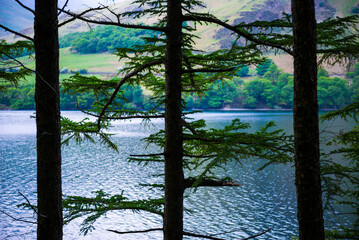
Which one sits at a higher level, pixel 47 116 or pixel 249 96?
pixel 249 96

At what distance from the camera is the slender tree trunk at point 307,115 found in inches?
140

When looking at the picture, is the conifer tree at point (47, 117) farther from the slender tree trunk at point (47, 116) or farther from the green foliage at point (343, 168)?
the green foliage at point (343, 168)

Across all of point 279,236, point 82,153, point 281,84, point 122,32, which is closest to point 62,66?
point 122,32

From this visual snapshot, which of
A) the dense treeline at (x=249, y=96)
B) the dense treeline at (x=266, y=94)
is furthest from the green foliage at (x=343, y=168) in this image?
the dense treeline at (x=266, y=94)

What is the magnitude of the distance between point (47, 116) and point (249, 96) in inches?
4449

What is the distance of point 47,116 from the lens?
336cm

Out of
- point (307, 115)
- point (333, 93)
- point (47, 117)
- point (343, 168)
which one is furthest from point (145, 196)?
point (333, 93)

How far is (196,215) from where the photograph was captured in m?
18.8

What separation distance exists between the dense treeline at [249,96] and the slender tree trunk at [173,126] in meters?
92.3

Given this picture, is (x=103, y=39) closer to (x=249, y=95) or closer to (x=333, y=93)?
(x=249, y=95)

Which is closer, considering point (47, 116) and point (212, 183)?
point (47, 116)

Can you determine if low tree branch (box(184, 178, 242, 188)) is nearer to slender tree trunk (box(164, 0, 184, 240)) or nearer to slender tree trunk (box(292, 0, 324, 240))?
slender tree trunk (box(164, 0, 184, 240))

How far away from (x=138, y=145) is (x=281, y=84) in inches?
3557

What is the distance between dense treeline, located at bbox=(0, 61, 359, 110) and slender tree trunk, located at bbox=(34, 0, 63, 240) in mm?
93514
